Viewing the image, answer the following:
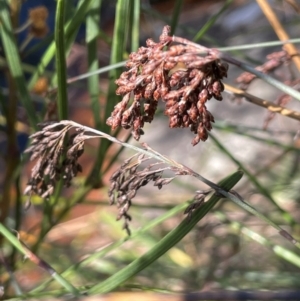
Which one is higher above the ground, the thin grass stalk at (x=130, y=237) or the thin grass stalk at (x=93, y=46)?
the thin grass stalk at (x=93, y=46)

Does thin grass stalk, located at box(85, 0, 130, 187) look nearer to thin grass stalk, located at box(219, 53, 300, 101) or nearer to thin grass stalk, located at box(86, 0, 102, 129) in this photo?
thin grass stalk, located at box(86, 0, 102, 129)

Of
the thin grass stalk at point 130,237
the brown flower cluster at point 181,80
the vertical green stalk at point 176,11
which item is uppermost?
the vertical green stalk at point 176,11

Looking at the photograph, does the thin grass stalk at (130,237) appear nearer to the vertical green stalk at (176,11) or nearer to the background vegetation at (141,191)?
the background vegetation at (141,191)

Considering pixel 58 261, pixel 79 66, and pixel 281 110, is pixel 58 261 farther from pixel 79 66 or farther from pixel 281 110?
pixel 79 66

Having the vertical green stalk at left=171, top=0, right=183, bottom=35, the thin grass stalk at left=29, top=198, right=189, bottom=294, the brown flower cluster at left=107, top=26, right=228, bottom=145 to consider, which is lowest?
the thin grass stalk at left=29, top=198, right=189, bottom=294

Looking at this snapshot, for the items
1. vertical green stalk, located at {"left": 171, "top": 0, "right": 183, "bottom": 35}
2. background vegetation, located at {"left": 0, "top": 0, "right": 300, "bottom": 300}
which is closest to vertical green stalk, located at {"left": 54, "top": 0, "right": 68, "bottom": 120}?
background vegetation, located at {"left": 0, "top": 0, "right": 300, "bottom": 300}

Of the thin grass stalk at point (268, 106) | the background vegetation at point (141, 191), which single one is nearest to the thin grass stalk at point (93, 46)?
the background vegetation at point (141, 191)
